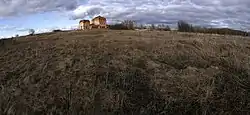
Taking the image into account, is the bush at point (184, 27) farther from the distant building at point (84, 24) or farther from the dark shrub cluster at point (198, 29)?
the distant building at point (84, 24)

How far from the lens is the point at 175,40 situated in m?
18.3

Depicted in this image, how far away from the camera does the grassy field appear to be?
37.1ft

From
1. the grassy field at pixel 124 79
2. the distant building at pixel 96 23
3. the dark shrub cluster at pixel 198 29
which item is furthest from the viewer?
the dark shrub cluster at pixel 198 29

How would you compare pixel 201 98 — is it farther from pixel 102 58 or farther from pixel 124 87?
pixel 102 58

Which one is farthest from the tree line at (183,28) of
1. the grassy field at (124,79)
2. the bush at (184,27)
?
the grassy field at (124,79)

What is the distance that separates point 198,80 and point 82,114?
4.28 meters

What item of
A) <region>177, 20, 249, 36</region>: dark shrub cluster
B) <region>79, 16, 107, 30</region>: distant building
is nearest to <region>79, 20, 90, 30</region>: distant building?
<region>79, 16, 107, 30</region>: distant building

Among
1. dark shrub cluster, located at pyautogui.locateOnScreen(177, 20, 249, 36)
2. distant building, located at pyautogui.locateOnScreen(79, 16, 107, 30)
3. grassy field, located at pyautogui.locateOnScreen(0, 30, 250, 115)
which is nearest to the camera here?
grassy field, located at pyautogui.locateOnScreen(0, 30, 250, 115)

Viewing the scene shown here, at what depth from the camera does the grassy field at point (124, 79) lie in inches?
445

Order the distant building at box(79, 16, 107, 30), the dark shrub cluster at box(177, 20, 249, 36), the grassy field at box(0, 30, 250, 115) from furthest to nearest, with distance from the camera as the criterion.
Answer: the dark shrub cluster at box(177, 20, 249, 36) < the distant building at box(79, 16, 107, 30) < the grassy field at box(0, 30, 250, 115)

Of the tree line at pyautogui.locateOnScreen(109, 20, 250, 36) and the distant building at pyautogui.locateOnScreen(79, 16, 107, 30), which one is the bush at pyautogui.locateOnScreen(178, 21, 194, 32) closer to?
the tree line at pyautogui.locateOnScreen(109, 20, 250, 36)

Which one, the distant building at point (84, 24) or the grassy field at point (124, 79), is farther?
the distant building at point (84, 24)

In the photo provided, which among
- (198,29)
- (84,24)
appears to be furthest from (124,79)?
(198,29)

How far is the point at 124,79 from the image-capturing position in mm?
12617
